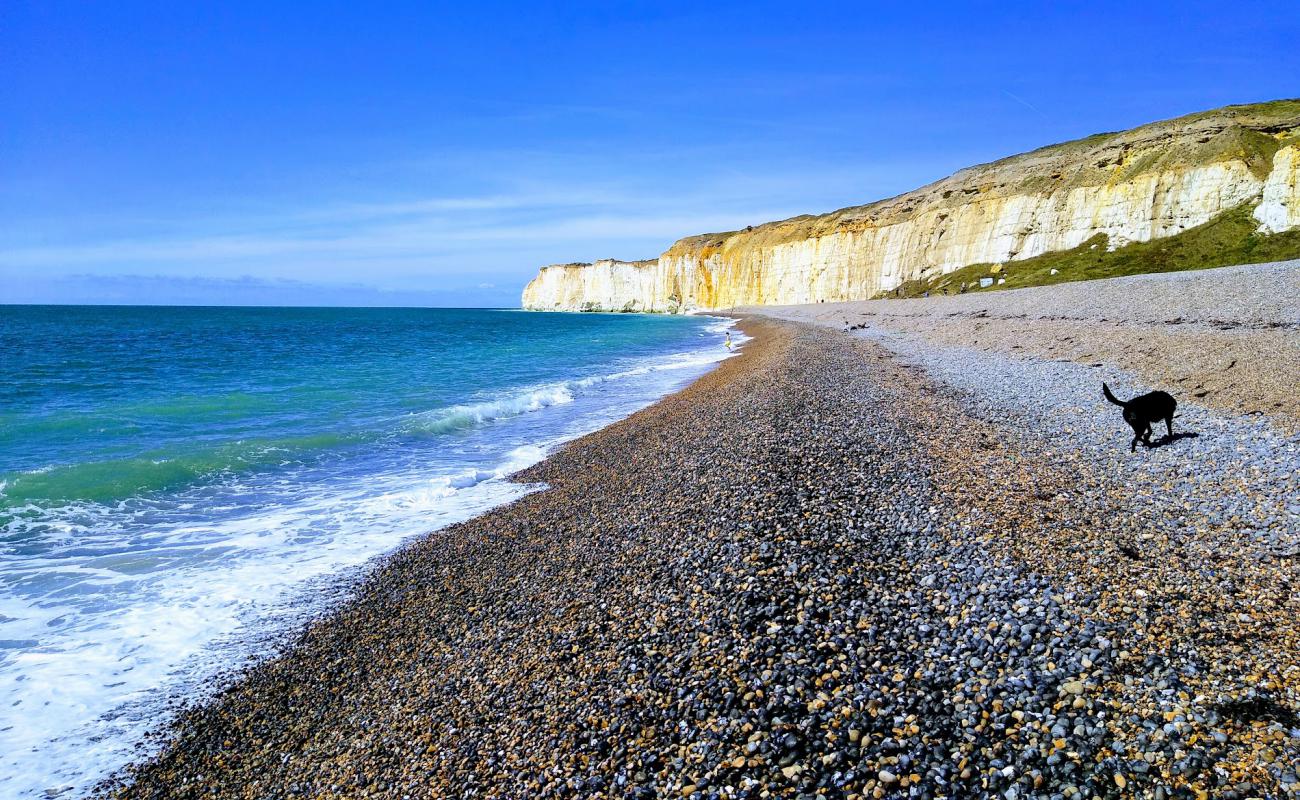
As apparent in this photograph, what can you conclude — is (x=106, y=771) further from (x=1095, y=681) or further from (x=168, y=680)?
(x=1095, y=681)

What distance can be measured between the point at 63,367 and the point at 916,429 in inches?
1818

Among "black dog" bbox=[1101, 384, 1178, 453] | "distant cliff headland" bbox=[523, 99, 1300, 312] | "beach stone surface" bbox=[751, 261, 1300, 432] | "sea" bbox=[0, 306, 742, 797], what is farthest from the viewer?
"distant cliff headland" bbox=[523, 99, 1300, 312]

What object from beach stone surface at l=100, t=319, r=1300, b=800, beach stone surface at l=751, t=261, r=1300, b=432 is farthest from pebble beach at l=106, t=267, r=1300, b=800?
beach stone surface at l=751, t=261, r=1300, b=432

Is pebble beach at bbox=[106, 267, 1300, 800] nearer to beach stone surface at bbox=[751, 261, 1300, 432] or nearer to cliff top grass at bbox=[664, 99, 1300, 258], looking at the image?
beach stone surface at bbox=[751, 261, 1300, 432]

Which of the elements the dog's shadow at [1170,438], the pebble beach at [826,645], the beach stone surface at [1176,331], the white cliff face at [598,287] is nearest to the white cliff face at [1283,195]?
the beach stone surface at [1176,331]

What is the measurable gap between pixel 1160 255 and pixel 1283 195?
756 centimetres

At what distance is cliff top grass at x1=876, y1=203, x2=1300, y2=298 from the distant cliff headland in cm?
13

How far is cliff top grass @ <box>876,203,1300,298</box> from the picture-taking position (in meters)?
43.5

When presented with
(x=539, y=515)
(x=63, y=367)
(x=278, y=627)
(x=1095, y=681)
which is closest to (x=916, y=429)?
(x=539, y=515)

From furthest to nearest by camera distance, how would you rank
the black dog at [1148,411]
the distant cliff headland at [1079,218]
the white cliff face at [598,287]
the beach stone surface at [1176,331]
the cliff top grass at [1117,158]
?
the white cliff face at [598,287], the cliff top grass at [1117,158], the distant cliff headland at [1079,218], the beach stone surface at [1176,331], the black dog at [1148,411]

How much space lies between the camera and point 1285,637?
5191 millimetres

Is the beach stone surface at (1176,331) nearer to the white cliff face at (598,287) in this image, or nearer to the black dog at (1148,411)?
the black dog at (1148,411)

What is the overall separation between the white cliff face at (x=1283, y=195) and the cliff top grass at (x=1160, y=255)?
88 cm

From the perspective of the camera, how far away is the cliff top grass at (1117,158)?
170 feet
